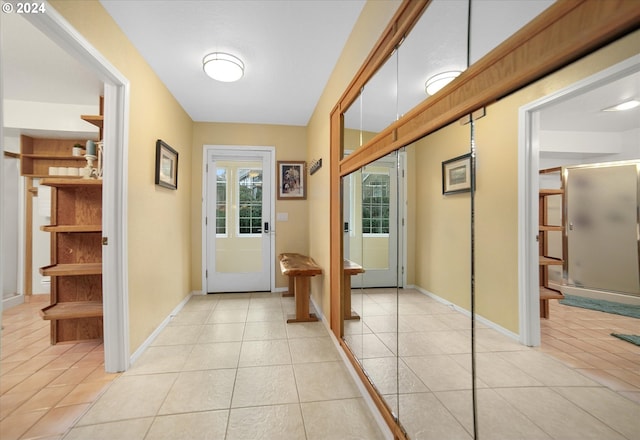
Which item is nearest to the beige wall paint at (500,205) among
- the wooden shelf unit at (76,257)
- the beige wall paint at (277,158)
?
the wooden shelf unit at (76,257)

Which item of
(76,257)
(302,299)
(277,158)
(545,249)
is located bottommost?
(302,299)

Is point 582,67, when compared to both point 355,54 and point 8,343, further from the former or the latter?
point 8,343

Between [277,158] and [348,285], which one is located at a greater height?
[277,158]

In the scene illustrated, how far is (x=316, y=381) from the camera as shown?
193 cm

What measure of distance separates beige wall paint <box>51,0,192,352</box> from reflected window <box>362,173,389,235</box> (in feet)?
5.75

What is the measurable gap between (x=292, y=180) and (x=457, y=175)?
131 inches

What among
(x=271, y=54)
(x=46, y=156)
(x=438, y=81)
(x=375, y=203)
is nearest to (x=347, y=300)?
(x=375, y=203)

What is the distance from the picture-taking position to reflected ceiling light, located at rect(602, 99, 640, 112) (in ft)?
1.57

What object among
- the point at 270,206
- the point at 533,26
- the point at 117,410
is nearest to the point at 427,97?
the point at 533,26

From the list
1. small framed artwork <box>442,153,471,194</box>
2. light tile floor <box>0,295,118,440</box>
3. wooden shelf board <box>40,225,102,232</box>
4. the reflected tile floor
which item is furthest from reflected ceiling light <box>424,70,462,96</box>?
wooden shelf board <box>40,225,102,232</box>

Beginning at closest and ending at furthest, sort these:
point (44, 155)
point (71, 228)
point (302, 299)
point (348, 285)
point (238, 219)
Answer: point (348, 285), point (71, 228), point (302, 299), point (44, 155), point (238, 219)

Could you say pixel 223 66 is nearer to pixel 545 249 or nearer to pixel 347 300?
pixel 347 300

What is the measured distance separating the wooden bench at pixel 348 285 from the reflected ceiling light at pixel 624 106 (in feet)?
5.14

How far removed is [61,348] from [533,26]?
3.57m
